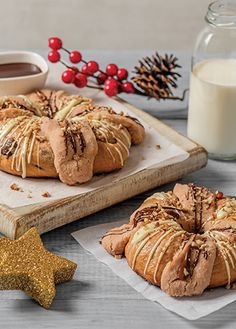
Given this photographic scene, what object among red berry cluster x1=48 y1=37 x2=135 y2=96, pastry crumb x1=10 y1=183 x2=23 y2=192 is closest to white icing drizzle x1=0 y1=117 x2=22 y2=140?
pastry crumb x1=10 y1=183 x2=23 y2=192

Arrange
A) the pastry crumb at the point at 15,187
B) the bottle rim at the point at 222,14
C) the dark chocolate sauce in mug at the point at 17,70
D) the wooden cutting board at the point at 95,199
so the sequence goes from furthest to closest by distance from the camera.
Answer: the dark chocolate sauce in mug at the point at 17,70 → the bottle rim at the point at 222,14 → the pastry crumb at the point at 15,187 → the wooden cutting board at the point at 95,199

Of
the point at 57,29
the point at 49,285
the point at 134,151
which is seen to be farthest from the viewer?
the point at 57,29

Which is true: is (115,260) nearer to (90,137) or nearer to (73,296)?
(73,296)

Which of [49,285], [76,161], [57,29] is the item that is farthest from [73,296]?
[57,29]

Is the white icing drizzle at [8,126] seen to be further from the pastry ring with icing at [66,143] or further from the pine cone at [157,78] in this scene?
the pine cone at [157,78]

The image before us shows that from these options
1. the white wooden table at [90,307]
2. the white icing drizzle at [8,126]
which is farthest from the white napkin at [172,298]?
the white icing drizzle at [8,126]

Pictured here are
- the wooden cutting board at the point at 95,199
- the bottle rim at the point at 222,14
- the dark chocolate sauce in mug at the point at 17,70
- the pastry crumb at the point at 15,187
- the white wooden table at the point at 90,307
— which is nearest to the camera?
the white wooden table at the point at 90,307

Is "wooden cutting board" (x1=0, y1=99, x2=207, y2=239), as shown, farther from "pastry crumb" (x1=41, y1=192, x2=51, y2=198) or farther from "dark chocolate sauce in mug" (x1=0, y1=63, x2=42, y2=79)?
"dark chocolate sauce in mug" (x1=0, y1=63, x2=42, y2=79)
